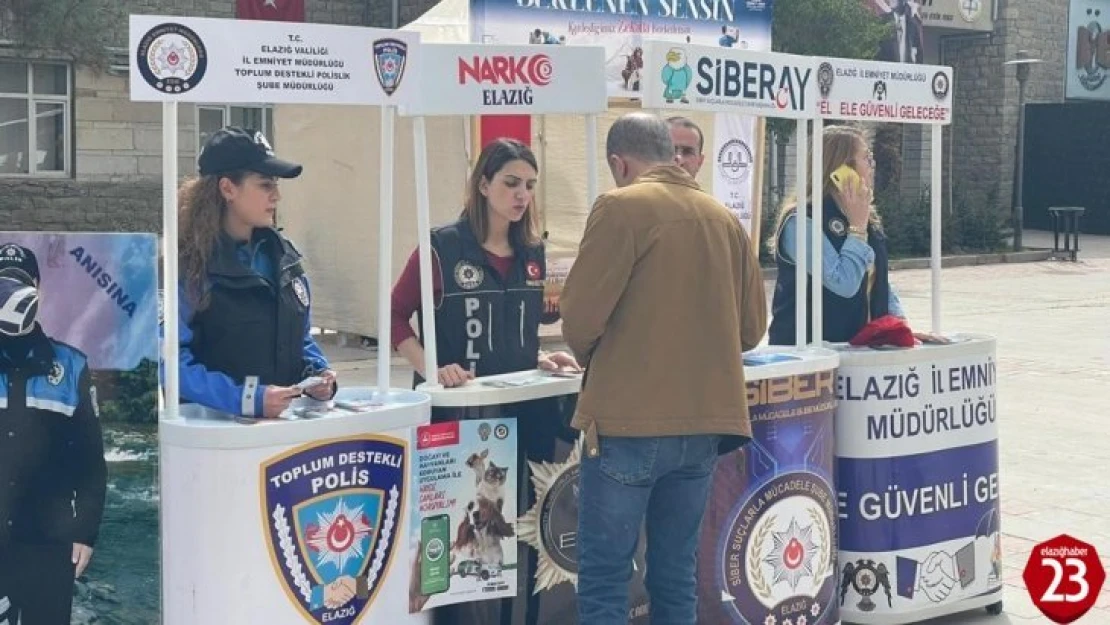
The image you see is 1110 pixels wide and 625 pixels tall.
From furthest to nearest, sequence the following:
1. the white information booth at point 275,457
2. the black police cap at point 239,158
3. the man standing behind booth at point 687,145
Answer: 1. the man standing behind booth at point 687,145
2. the black police cap at point 239,158
3. the white information booth at point 275,457

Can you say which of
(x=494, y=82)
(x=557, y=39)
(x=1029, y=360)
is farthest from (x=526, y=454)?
(x=1029, y=360)

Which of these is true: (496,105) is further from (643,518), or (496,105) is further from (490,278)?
(643,518)

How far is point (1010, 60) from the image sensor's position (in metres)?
29.4

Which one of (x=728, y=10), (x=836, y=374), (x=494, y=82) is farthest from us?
(x=728, y=10)

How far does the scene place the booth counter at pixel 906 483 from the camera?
5074 millimetres

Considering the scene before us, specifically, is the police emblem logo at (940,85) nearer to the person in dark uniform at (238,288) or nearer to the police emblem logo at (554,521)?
the police emblem logo at (554,521)

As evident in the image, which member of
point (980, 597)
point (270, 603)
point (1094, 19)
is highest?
point (1094, 19)

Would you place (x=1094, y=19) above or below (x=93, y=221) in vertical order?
above

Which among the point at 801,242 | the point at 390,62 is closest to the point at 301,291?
the point at 390,62

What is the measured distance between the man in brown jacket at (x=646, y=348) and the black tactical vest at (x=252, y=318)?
0.78 m

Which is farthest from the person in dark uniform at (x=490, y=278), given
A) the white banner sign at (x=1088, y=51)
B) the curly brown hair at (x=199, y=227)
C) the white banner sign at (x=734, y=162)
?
the white banner sign at (x=1088, y=51)

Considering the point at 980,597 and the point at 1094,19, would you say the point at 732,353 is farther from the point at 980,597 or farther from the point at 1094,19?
the point at 1094,19

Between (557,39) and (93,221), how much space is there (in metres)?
9.74

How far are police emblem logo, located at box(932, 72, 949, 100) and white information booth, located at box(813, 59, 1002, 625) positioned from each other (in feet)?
0.31
